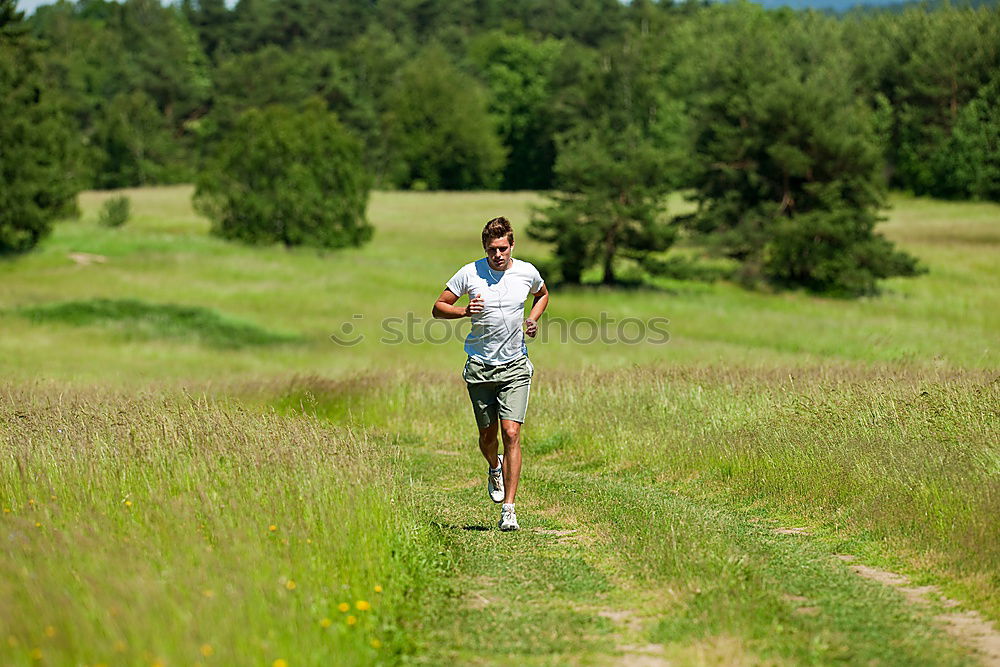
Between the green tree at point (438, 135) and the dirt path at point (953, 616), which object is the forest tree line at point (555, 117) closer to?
the green tree at point (438, 135)

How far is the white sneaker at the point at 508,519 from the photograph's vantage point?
336 inches

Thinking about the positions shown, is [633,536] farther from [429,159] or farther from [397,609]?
[429,159]

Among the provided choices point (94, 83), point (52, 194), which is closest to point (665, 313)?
point (52, 194)

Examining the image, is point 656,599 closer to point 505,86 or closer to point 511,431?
point 511,431

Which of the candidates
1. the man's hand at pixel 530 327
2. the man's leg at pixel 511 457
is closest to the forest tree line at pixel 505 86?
the man's hand at pixel 530 327

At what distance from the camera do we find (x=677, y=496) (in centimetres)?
989

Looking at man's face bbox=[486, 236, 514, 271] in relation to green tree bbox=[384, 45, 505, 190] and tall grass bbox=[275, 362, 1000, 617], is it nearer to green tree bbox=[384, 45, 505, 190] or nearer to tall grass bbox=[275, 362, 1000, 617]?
tall grass bbox=[275, 362, 1000, 617]

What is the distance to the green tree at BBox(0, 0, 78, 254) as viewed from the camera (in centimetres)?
4991

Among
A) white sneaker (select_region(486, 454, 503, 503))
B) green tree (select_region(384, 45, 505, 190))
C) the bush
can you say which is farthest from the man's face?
green tree (select_region(384, 45, 505, 190))

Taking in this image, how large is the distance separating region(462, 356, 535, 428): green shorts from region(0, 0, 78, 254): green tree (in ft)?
153

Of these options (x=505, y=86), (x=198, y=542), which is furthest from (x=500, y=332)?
(x=505, y=86)

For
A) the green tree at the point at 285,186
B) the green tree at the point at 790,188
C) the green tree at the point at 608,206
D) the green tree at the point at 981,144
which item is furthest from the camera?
the green tree at the point at 981,144

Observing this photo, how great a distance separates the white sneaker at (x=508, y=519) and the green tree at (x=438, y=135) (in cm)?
9932

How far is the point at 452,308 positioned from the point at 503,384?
74 cm
